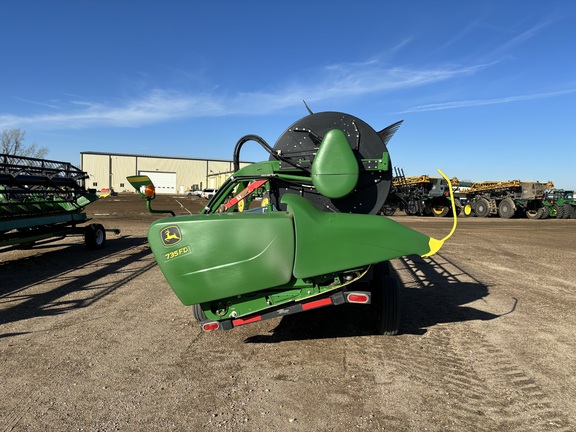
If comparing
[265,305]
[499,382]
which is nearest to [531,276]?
[499,382]

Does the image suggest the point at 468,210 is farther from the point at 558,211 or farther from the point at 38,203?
the point at 38,203

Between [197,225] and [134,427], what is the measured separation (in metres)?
1.53

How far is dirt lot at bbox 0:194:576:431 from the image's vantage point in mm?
2814

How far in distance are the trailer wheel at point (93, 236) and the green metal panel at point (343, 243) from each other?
335 inches

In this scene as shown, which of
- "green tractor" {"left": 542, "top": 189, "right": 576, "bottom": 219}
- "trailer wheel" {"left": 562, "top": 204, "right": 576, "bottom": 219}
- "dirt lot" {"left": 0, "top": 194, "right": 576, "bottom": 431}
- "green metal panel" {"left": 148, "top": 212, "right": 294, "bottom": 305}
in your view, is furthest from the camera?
"trailer wheel" {"left": 562, "top": 204, "right": 576, "bottom": 219}

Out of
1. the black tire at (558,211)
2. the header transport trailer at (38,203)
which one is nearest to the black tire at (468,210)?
the black tire at (558,211)

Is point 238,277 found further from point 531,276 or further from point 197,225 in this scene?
point 531,276

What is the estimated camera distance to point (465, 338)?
4.36 metres

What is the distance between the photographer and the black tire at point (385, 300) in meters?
4.18

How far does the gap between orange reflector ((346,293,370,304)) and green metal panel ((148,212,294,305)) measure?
0.65m

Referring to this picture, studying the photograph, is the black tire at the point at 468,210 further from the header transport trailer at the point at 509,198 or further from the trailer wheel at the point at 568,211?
the trailer wheel at the point at 568,211

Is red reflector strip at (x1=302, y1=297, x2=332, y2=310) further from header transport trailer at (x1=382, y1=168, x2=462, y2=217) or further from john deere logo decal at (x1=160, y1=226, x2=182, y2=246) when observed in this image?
header transport trailer at (x1=382, y1=168, x2=462, y2=217)

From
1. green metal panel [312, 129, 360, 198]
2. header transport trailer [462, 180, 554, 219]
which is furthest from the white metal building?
green metal panel [312, 129, 360, 198]

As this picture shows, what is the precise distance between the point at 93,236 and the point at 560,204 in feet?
92.4
